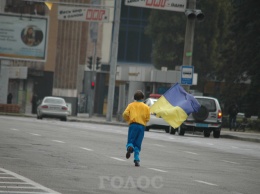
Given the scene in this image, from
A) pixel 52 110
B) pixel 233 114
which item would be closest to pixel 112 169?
pixel 52 110

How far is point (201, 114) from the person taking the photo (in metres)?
41.0

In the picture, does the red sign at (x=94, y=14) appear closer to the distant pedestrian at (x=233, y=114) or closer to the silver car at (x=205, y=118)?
the distant pedestrian at (x=233, y=114)

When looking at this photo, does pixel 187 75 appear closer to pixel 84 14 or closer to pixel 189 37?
pixel 189 37

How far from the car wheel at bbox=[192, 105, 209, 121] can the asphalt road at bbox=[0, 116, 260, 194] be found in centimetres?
1227

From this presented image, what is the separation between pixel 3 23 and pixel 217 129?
96.6 feet

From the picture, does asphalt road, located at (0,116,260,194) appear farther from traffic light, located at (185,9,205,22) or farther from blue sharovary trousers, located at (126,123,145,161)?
traffic light, located at (185,9,205,22)

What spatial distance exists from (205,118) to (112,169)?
23184mm

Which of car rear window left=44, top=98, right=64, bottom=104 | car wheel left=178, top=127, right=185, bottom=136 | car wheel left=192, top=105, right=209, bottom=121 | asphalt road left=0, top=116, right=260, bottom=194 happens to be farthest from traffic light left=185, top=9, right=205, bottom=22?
car rear window left=44, top=98, right=64, bottom=104

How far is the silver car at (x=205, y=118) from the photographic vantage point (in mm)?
41031

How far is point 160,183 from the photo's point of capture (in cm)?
1577

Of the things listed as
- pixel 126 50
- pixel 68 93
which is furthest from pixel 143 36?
pixel 68 93

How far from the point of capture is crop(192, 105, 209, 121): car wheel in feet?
134

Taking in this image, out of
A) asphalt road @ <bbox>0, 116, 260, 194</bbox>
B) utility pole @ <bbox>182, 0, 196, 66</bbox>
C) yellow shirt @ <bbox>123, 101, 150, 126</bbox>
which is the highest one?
utility pole @ <bbox>182, 0, 196, 66</bbox>

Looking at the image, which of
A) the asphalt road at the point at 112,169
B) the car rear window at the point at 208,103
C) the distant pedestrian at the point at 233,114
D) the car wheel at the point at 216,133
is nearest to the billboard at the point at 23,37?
the distant pedestrian at the point at 233,114
